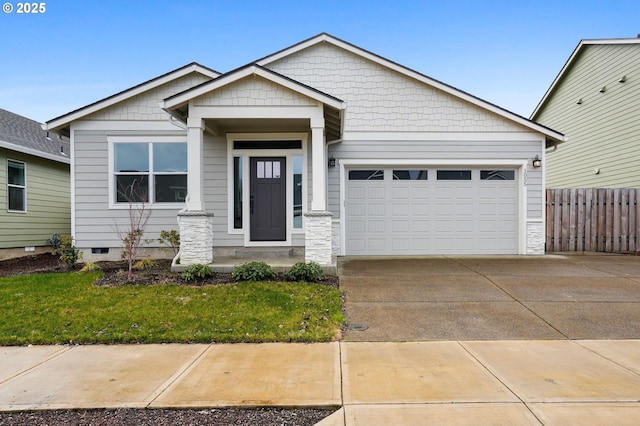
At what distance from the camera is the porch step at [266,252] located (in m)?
8.94

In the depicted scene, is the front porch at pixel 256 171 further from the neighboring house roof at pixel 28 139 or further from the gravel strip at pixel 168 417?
the neighboring house roof at pixel 28 139

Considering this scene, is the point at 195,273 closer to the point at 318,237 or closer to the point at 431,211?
the point at 318,237

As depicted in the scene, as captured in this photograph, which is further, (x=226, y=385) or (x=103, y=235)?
(x=103, y=235)

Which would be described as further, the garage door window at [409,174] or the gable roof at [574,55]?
the gable roof at [574,55]

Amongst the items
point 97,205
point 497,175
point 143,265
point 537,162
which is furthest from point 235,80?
point 537,162

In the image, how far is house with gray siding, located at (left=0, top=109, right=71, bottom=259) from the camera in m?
11.0

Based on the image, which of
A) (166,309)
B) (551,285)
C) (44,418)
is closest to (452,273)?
(551,285)

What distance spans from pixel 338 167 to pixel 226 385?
7541 mm

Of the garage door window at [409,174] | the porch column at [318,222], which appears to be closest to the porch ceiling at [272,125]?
the porch column at [318,222]

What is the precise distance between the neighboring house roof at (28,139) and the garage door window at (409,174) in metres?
10.9

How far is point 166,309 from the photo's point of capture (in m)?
5.47

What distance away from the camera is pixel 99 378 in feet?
11.4

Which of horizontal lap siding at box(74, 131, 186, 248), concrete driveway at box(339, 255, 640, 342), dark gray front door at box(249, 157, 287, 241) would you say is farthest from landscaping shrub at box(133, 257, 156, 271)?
concrete driveway at box(339, 255, 640, 342)

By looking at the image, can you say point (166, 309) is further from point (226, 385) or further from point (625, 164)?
point (625, 164)
